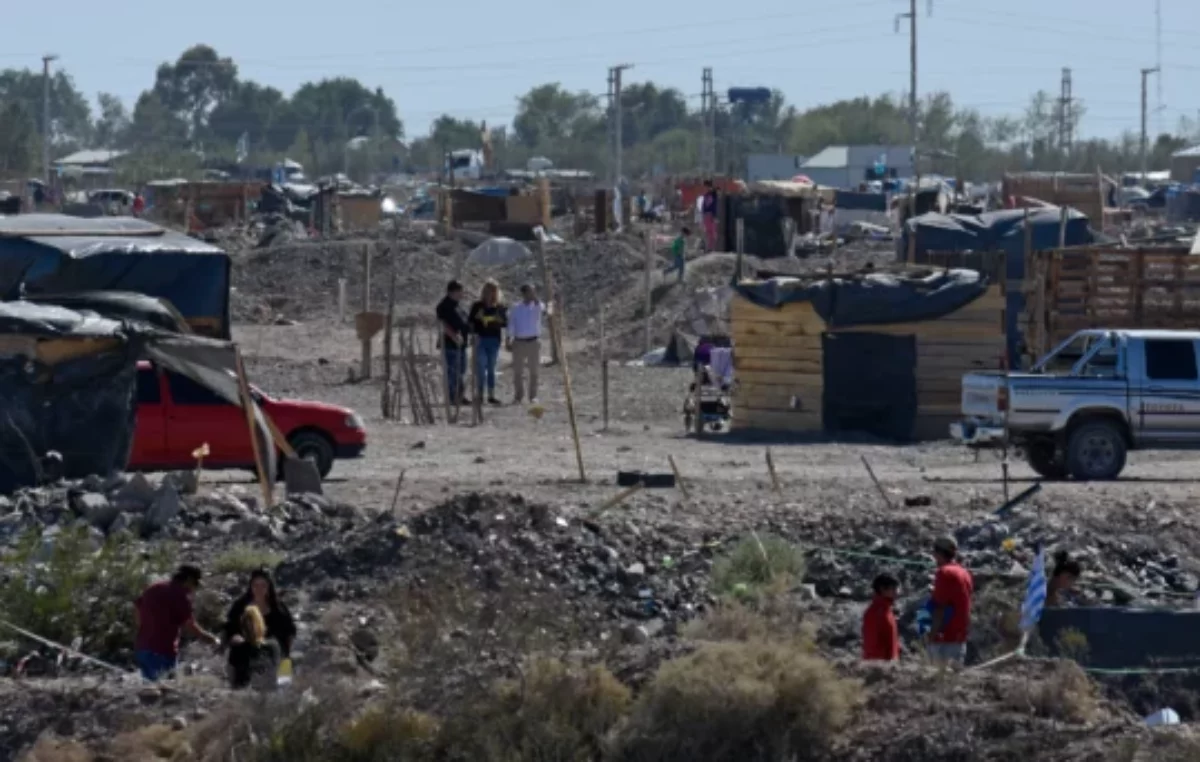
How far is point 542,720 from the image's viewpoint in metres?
12.2

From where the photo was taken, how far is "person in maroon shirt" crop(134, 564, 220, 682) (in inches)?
576

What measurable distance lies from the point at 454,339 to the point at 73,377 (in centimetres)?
871

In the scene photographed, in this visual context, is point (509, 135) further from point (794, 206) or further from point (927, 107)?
point (794, 206)

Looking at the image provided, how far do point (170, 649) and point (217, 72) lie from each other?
554 feet

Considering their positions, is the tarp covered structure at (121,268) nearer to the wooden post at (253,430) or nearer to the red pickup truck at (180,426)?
the red pickup truck at (180,426)

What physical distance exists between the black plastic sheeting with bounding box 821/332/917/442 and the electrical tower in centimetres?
8858

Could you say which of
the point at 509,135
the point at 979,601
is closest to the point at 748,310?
the point at 979,601

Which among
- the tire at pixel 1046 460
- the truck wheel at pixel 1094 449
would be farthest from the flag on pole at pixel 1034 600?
the tire at pixel 1046 460

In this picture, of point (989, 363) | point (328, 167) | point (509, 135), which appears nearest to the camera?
point (989, 363)

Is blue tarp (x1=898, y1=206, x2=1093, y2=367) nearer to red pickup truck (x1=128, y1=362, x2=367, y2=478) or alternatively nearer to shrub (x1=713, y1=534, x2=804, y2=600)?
red pickup truck (x1=128, y1=362, x2=367, y2=478)

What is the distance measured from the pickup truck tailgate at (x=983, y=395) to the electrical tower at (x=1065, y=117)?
303ft

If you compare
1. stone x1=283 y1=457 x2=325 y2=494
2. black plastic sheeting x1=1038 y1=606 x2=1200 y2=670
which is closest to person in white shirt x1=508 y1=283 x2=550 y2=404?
stone x1=283 y1=457 x2=325 y2=494

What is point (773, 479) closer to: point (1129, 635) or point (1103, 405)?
point (1103, 405)

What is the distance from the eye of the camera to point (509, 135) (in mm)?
170250
